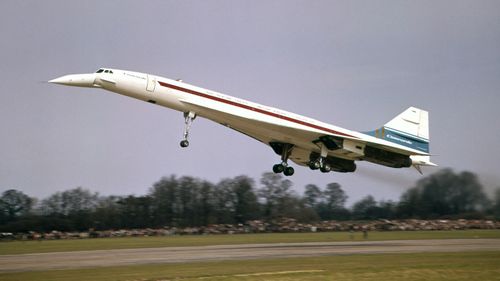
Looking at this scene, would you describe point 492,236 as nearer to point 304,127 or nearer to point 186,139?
point 304,127

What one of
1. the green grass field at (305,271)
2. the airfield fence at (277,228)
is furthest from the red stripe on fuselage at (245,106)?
the airfield fence at (277,228)

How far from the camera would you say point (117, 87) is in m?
25.8

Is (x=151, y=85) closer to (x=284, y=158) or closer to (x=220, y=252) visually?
(x=220, y=252)

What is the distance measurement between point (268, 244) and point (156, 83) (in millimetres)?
9491

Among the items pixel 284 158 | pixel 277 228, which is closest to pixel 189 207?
pixel 277 228


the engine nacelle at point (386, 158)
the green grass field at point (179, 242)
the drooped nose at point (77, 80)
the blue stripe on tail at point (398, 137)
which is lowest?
the green grass field at point (179, 242)

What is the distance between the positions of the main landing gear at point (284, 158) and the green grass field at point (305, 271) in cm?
685

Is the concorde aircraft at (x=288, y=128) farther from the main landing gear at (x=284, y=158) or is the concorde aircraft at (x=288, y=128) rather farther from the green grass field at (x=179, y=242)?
the green grass field at (x=179, y=242)

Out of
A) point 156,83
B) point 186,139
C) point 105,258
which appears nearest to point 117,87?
point 156,83

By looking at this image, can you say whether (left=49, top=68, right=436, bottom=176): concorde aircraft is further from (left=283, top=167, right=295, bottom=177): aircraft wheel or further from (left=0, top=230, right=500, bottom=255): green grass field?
(left=0, top=230, right=500, bottom=255): green grass field

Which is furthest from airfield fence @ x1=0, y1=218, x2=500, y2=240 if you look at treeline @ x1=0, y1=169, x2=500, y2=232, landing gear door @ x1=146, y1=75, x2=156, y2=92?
landing gear door @ x1=146, y1=75, x2=156, y2=92

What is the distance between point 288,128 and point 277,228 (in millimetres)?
17143

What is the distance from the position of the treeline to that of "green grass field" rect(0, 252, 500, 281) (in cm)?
1699

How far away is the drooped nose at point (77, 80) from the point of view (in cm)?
2505
